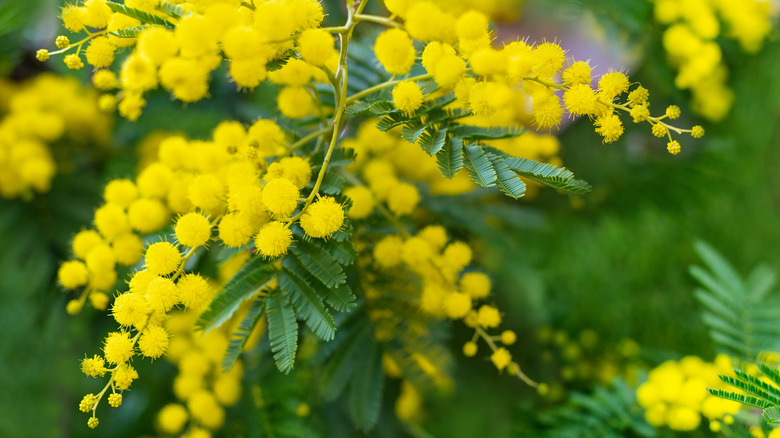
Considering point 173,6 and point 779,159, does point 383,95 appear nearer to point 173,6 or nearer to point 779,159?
point 173,6

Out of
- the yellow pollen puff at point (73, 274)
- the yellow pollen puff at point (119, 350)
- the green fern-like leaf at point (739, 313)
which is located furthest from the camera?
the green fern-like leaf at point (739, 313)

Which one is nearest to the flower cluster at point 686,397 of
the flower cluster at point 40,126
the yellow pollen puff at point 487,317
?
the yellow pollen puff at point 487,317

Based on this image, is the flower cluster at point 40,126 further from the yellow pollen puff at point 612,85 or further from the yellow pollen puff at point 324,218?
the yellow pollen puff at point 612,85

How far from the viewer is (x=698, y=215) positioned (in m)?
1.20

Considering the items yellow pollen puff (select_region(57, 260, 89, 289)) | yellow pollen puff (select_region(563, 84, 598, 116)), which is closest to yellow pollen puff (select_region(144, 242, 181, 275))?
yellow pollen puff (select_region(57, 260, 89, 289))

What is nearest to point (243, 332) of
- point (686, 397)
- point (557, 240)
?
point (686, 397)

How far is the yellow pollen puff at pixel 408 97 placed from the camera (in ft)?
1.54

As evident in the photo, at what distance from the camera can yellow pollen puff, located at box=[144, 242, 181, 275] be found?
1.49 ft

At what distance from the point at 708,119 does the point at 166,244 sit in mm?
1092

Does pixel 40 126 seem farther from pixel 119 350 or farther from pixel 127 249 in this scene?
pixel 119 350

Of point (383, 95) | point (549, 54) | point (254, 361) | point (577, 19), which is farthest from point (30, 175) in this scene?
point (577, 19)

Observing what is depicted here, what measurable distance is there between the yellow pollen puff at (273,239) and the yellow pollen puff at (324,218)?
2 centimetres

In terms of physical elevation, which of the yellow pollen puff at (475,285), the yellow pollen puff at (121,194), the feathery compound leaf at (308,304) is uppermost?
the yellow pollen puff at (475,285)

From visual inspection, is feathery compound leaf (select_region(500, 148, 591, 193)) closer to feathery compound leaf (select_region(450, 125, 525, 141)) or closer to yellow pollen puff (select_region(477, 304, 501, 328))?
feathery compound leaf (select_region(450, 125, 525, 141))
